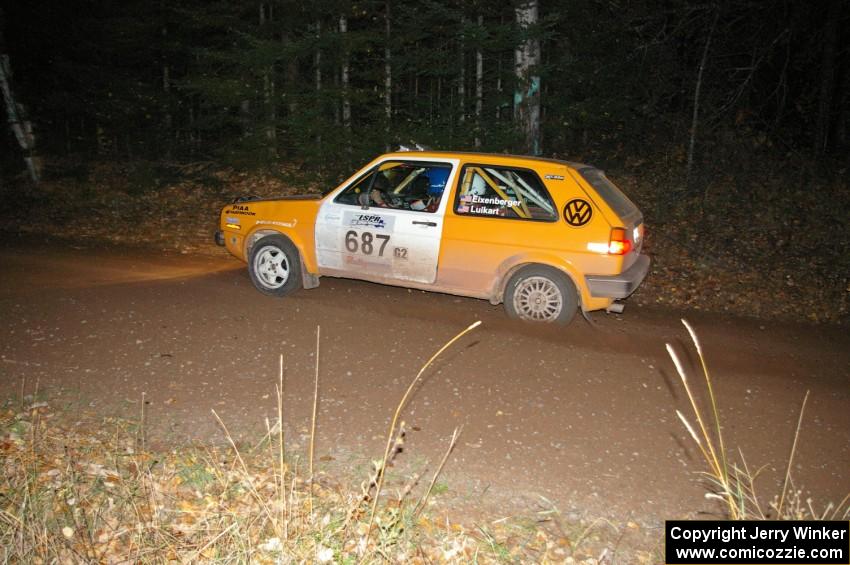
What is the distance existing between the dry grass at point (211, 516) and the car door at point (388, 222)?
3.37 meters

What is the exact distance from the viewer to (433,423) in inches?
200

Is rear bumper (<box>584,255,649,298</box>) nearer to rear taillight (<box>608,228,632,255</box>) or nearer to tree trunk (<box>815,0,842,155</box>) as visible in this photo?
rear taillight (<box>608,228,632,255</box>)

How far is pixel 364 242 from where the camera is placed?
300 inches

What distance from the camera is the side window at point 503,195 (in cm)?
705

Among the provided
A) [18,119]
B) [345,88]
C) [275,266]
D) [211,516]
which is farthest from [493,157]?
[18,119]

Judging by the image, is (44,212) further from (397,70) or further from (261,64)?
(397,70)

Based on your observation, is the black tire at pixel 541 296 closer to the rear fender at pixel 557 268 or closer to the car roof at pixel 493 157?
the rear fender at pixel 557 268

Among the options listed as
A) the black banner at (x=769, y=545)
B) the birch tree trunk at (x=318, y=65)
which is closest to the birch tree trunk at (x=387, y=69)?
the birch tree trunk at (x=318, y=65)

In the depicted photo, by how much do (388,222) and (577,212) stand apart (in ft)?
7.04

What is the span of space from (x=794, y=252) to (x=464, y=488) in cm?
882

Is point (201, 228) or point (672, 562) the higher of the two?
point (201, 228)

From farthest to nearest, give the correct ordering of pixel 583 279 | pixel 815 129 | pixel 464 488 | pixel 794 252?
1. pixel 815 129
2. pixel 794 252
3. pixel 583 279
4. pixel 464 488

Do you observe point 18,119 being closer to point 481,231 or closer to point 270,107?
point 270,107

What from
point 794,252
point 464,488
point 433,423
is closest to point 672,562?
point 464,488
